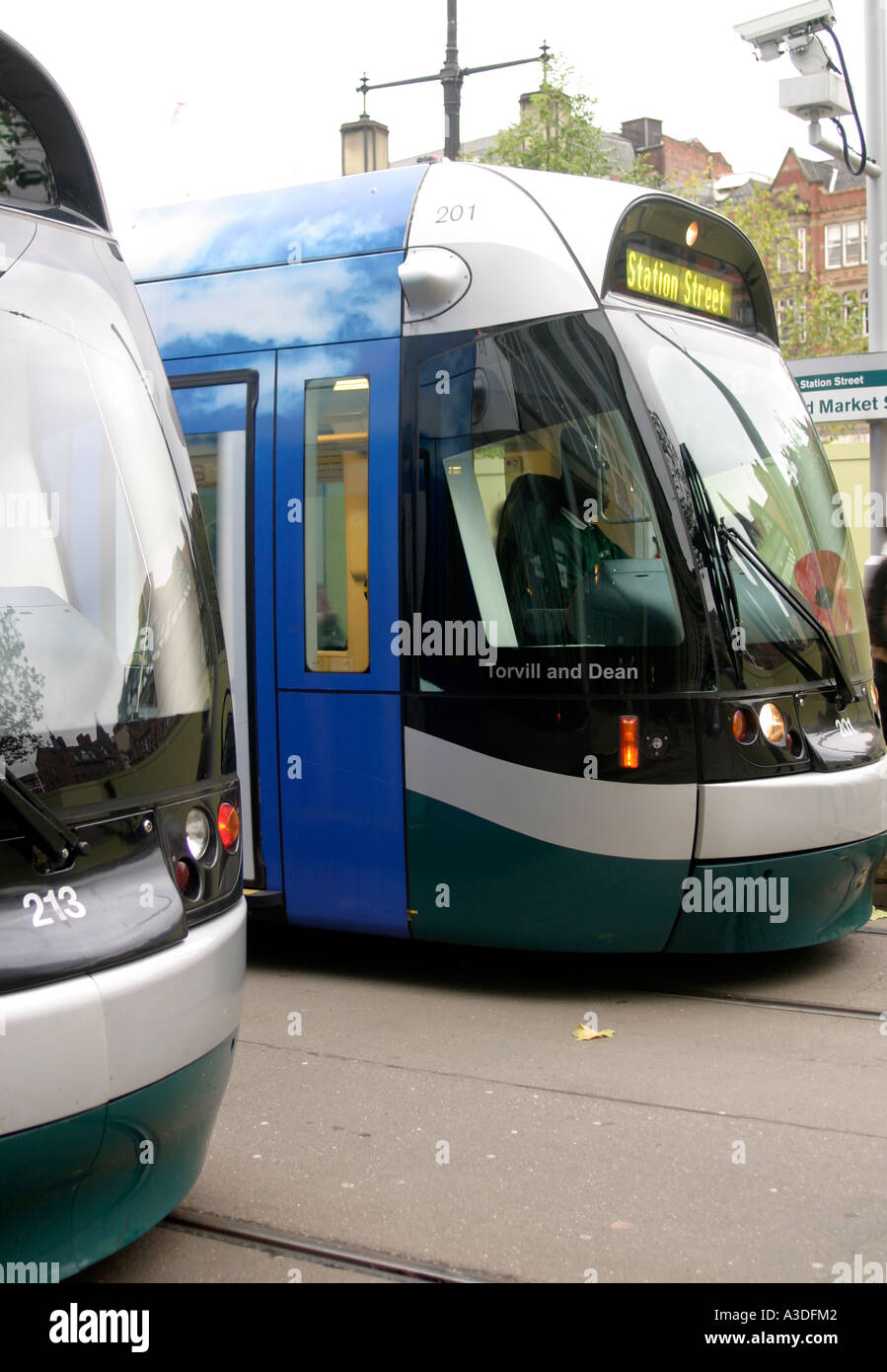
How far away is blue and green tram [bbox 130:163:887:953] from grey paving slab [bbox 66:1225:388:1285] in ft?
7.51

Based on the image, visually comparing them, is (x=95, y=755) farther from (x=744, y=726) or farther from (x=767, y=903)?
(x=767, y=903)

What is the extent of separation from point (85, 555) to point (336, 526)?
270 cm

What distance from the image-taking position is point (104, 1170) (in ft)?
9.43

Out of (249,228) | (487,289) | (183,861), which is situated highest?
(249,228)

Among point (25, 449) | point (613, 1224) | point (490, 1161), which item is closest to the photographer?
point (25, 449)

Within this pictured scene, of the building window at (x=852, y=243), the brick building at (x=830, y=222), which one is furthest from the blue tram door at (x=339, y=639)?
the building window at (x=852, y=243)

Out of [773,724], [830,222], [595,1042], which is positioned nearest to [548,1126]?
[595,1042]

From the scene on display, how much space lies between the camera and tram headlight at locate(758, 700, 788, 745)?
18.0 ft

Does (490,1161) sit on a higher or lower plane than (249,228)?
lower

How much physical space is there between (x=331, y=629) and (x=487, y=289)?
1.47m

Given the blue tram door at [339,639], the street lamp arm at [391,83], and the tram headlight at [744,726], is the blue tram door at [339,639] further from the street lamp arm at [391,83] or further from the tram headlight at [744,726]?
the street lamp arm at [391,83]

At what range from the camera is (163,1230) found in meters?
3.62
